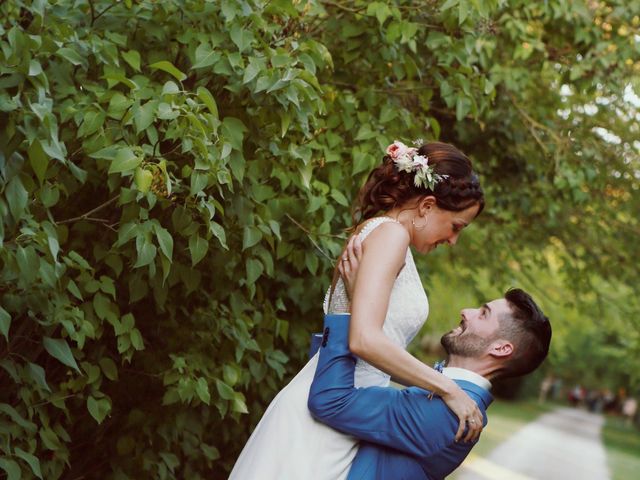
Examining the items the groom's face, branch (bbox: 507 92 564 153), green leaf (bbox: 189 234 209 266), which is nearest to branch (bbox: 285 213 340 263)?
green leaf (bbox: 189 234 209 266)

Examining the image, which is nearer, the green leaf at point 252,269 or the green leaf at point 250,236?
the green leaf at point 250,236

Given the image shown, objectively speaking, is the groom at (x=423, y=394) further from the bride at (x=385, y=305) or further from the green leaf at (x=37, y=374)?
the green leaf at (x=37, y=374)

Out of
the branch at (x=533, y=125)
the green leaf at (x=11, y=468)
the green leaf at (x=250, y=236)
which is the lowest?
the branch at (x=533, y=125)

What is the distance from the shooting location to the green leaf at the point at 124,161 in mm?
3885

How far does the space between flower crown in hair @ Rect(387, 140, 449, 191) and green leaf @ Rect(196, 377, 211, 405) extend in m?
1.61

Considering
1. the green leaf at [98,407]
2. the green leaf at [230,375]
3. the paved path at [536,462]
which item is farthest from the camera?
the paved path at [536,462]

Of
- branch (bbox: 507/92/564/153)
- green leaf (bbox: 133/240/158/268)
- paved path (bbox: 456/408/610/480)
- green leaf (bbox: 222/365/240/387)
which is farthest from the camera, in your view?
paved path (bbox: 456/408/610/480)

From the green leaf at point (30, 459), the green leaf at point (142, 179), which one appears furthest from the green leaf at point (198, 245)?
the green leaf at point (30, 459)

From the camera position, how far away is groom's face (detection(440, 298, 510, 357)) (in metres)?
3.54

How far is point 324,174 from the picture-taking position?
5.82 m

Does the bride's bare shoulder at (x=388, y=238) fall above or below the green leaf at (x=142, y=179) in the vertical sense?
above

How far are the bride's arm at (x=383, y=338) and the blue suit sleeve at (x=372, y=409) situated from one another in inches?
2.2

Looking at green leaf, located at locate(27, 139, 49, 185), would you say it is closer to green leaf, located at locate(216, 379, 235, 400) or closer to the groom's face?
the groom's face

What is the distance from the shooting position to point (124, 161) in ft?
12.8
